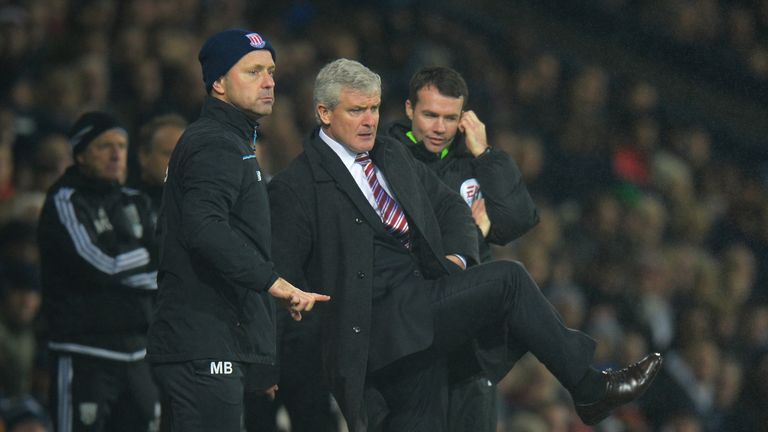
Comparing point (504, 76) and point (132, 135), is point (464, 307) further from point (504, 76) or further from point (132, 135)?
point (504, 76)

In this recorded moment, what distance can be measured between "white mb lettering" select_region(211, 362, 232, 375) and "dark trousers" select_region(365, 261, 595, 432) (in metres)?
0.77

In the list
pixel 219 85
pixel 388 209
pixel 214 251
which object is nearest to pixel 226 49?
pixel 219 85

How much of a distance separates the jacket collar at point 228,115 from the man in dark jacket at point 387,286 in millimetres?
422

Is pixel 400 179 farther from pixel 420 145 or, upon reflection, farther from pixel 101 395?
pixel 101 395

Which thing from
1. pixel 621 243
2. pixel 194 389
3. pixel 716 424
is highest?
pixel 194 389

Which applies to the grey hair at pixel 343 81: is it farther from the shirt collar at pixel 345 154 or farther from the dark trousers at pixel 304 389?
the dark trousers at pixel 304 389

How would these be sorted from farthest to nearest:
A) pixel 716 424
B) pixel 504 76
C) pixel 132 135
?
1. pixel 504 76
2. pixel 716 424
3. pixel 132 135

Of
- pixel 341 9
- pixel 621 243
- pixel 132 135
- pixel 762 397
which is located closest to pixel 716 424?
pixel 762 397

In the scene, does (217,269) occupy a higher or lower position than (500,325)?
higher

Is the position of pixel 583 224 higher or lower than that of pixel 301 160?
lower

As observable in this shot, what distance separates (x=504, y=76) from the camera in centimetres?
1187

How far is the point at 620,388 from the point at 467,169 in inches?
47.5

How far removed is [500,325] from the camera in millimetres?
5121

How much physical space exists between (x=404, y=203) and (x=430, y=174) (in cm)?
34
